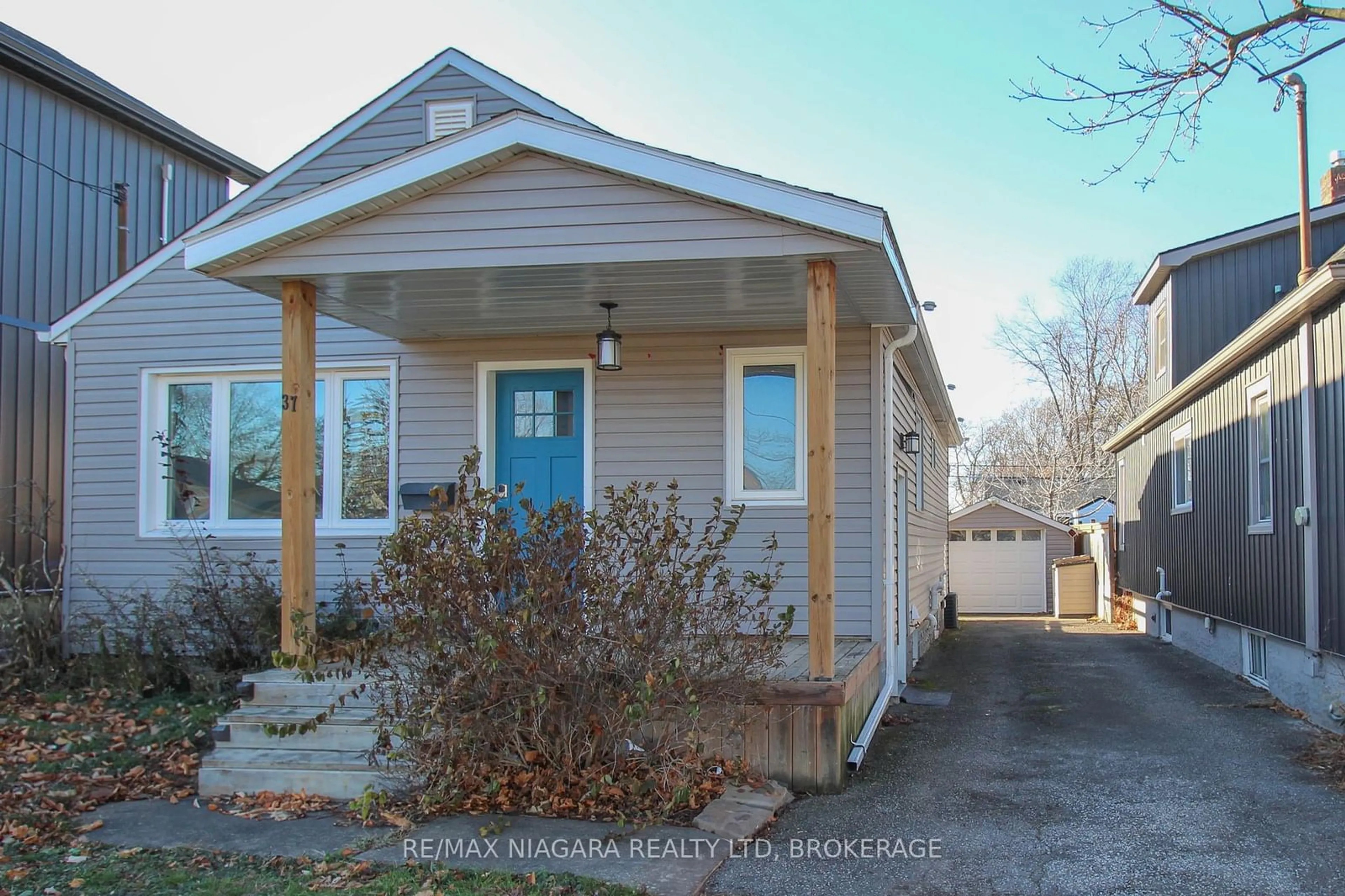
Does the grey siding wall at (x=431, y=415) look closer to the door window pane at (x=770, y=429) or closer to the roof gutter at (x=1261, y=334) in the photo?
the door window pane at (x=770, y=429)

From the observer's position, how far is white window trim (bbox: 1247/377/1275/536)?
951cm

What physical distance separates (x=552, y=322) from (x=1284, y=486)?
6.21 m

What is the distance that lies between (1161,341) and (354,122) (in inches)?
491

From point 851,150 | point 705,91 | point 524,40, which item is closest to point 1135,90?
point 851,150

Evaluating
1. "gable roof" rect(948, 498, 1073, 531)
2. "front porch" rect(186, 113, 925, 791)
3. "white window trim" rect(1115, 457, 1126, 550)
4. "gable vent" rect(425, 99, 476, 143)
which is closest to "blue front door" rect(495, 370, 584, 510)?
"front porch" rect(186, 113, 925, 791)

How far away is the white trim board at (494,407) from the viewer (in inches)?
331

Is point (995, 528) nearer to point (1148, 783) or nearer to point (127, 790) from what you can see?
point (1148, 783)

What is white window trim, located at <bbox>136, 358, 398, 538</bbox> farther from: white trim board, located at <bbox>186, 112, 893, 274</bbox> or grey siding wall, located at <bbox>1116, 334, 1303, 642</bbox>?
grey siding wall, located at <bbox>1116, 334, 1303, 642</bbox>

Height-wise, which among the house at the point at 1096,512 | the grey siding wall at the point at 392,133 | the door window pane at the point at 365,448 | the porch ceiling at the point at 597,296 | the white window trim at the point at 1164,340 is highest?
the grey siding wall at the point at 392,133

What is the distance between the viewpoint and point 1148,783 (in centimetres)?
611

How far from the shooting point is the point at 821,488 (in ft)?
19.3

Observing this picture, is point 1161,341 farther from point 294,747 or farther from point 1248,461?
point 294,747

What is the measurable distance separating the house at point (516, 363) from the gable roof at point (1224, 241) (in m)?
6.39

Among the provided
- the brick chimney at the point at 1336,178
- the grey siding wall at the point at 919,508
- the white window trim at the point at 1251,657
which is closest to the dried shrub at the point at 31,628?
the grey siding wall at the point at 919,508
